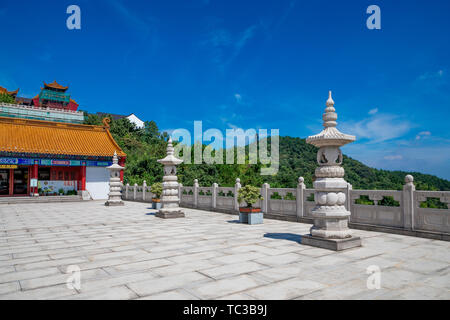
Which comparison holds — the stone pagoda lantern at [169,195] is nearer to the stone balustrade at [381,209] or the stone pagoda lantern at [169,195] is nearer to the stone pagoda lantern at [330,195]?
the stone balustrade at [381,209]

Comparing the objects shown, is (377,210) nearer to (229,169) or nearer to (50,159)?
(50,159)

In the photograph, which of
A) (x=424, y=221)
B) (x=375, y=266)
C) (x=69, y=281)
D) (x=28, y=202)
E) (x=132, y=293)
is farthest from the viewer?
(x=28, y=202)

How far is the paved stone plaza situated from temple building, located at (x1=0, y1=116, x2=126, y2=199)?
15100 mm

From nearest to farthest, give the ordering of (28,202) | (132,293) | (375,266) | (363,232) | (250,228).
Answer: (132,293), (375,266), (363,232), (250,228), (28,202)

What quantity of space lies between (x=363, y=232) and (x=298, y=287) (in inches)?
195

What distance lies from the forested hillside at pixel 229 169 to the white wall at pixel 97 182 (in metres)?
1.96

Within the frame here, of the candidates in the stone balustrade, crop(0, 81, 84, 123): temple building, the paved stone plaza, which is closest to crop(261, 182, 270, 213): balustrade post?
the stone balustrade

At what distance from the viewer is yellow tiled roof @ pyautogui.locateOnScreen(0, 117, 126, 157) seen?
21000 mm

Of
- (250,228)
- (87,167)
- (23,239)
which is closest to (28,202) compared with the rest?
(87,167)

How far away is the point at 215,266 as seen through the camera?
4523 mm

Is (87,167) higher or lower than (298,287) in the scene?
higher

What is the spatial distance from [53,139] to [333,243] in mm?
23187

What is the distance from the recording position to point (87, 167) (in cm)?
2284
